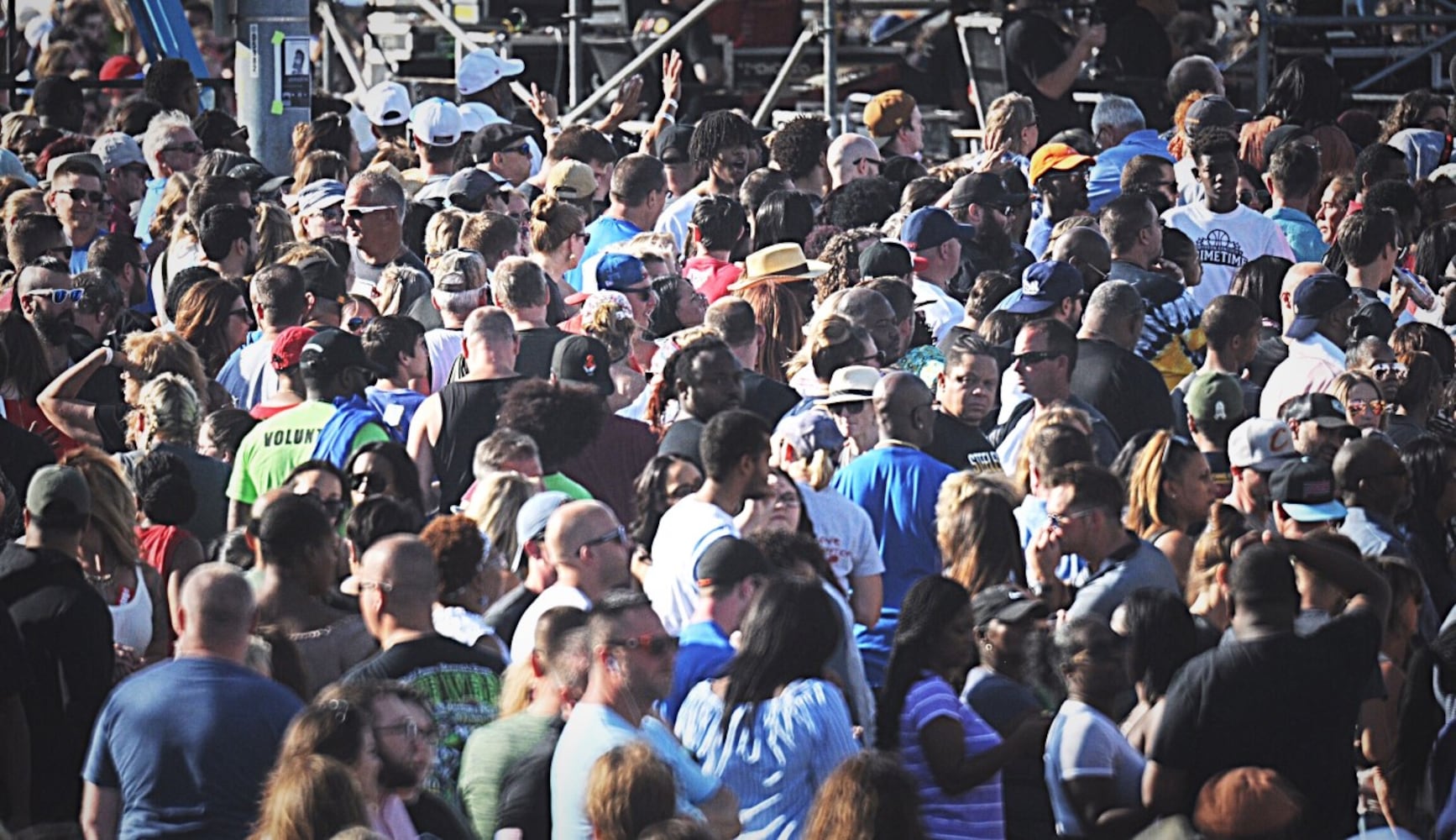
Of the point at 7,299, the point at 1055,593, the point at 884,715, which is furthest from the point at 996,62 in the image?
the point at 884,715

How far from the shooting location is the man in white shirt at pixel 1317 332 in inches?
323

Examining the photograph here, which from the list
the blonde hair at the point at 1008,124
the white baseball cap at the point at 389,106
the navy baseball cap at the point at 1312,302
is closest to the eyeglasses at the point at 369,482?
the navy baseball cap at the point at 1312,302

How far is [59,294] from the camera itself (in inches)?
345

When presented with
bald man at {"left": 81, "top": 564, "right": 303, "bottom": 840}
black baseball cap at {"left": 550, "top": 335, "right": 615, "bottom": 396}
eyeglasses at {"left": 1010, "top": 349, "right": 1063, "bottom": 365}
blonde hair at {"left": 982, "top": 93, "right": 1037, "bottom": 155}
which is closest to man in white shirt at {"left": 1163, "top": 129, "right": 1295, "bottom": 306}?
blonde hair at {"left": 982, "top": 93, "right": 1037, "bottom": 155}

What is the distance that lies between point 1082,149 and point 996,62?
12.4ft

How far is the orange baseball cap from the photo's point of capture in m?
10.7

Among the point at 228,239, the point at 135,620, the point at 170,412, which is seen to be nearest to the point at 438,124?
the point at 228,239

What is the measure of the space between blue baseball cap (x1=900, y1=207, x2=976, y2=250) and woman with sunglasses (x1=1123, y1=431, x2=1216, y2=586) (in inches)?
105

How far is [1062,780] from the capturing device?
534 cm

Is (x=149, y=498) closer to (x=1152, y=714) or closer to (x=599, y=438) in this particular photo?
(x=599, y=438)

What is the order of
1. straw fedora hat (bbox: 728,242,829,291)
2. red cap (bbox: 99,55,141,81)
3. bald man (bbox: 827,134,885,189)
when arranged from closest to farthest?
straw fedora hat (bbox: 728,242,829,291), bald man (bbox: 827,134,885,189), red cap (bbox: 99,55,141,81)

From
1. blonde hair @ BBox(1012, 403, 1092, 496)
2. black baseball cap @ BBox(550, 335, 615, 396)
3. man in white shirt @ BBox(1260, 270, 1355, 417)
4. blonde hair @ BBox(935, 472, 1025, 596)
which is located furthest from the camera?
man in white shirt @ BBox(1260, 270, 1355, 417)

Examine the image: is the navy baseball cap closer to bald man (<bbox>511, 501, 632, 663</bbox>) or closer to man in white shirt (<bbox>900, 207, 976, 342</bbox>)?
man in white shirt (<bbox>900, 207, 976, 342</bbox>)

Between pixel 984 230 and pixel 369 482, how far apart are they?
3980mm
